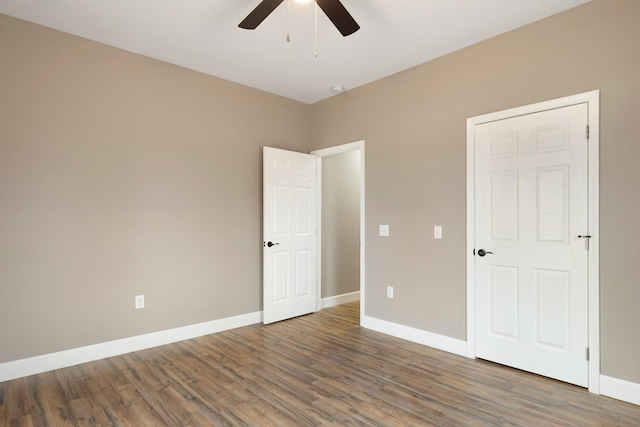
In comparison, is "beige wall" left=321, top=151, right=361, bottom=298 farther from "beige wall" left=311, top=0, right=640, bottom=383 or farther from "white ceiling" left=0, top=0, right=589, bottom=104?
"white ceiling" left=0, top=0, right=589, bottom=104

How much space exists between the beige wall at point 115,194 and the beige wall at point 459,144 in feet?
4.69

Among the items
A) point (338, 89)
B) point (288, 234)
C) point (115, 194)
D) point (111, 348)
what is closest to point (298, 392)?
point (111, 348)

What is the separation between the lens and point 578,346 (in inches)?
99.7

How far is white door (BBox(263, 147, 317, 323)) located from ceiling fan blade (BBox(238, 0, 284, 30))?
188 cm

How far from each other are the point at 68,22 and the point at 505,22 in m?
3.49

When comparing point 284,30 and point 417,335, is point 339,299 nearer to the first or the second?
point 417,335

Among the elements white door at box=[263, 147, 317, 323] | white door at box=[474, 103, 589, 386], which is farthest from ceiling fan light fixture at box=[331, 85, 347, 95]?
white door at box=[474, 103, 589, 386]

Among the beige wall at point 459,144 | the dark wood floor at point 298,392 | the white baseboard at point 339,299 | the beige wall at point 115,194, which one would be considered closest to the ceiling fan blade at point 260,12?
the beige wall at point 115,194

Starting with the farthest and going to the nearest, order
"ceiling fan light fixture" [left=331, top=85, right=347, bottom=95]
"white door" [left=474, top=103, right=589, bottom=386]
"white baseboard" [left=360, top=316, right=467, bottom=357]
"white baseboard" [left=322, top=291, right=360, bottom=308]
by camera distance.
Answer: "white baseboard" [left=322, top=291, right=360, bottom=308], "ceiling fan light fixture" [left=331, top=85, right=347, bottom=95], "white baseboard" [left=360, top=316, right=467, bottom=357], "white door" [left=474, top=103, right=589, bottom=386]

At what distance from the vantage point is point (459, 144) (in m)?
3.21

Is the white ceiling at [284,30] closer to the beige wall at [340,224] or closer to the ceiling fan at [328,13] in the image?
the ceiling fan at [328,13]

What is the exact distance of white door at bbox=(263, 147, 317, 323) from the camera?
412 centimetres

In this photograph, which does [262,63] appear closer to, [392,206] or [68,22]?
[68,22]

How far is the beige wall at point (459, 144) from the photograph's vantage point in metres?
2.35
